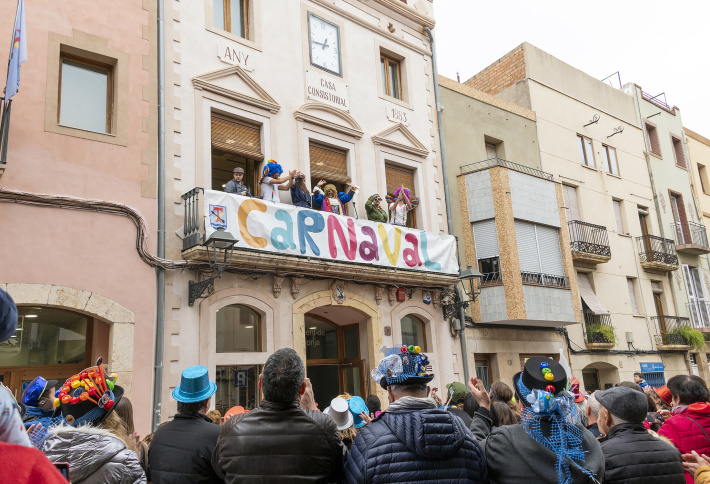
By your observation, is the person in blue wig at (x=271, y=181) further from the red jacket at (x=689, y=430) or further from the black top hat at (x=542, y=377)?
the black top hat at (x=542, y=377)

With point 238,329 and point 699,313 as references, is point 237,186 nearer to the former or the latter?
point 238,329

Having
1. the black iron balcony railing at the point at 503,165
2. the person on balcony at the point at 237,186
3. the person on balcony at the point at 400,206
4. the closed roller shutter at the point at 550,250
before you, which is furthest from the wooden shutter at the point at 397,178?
the person on balcony at the point at 237,186

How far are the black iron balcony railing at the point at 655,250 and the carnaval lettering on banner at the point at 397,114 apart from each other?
37.5ft

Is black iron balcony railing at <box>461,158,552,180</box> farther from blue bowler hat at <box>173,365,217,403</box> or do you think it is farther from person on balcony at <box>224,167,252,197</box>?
blue bowler hat at <box>173,365,217,403</box>

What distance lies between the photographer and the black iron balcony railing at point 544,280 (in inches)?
607

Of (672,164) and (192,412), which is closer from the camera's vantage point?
(192,412)

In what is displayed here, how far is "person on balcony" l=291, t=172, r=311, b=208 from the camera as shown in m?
11.3

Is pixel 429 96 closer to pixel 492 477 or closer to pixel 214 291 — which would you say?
pixel 214 291

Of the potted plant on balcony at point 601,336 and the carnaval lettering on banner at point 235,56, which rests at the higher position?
the carnaval lettering on banner at point 235,56

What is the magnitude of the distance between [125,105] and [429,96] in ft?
27.8

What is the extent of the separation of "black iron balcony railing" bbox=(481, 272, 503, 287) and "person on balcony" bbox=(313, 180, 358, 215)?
189 inches

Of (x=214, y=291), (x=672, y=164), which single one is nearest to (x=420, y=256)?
(x=214, y=291)

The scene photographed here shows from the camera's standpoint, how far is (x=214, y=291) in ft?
33.6

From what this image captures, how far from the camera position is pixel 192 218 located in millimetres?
9852
